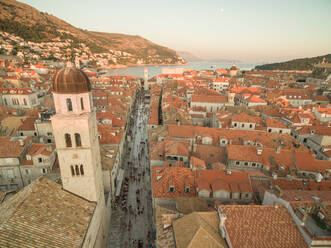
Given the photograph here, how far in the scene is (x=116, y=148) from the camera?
35.9 m

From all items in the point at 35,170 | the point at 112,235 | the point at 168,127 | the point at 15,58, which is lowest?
the point at 112,235

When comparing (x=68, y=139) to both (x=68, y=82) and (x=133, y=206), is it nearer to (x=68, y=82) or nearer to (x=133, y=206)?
(x=68, y=82)

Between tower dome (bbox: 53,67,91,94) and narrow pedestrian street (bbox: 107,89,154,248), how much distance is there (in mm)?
20425

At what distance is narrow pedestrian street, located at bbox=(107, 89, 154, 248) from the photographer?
25.7 m

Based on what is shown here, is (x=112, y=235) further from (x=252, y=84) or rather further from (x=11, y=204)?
(x=252, y=84)

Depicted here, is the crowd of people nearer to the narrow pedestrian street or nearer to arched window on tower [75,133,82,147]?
the narrow pedestrian street

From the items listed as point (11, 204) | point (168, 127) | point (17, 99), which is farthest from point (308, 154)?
point (17, 99)

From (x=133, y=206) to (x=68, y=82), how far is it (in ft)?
73.4

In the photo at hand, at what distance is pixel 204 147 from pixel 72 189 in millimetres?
23808

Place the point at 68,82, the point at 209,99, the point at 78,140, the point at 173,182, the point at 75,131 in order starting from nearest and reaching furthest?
the point at 68,82, the point at 75,131, the point at 78,140, the point at 173,182, the point at 209,99

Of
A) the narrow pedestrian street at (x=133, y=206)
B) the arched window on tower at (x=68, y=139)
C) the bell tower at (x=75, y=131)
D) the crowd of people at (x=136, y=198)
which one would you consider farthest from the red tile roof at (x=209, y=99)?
the arched window on tower at (x=68, y=139)

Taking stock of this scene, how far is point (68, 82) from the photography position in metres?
16.2

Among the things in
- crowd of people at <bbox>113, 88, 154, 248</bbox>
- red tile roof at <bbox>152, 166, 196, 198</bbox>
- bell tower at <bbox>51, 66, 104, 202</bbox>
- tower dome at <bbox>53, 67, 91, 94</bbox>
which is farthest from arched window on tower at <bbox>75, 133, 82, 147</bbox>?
crowd of people at <bbox>113, 88, 154, 248</bbox>

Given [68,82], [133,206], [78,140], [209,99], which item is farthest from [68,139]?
[209,99]
